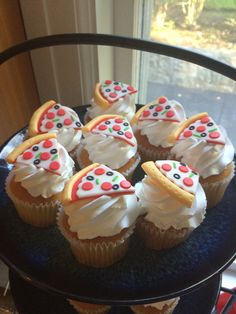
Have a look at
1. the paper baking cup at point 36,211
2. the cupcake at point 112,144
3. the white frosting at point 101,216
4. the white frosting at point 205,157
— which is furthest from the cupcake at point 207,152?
the paper baking cup at point 36,211

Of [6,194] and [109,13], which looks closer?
[6,194]

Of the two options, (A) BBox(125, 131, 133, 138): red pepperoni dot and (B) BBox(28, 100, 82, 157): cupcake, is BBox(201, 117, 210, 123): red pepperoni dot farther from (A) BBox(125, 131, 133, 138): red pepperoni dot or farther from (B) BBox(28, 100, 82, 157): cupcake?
(B) BBox(28, 100, 82, 157): cupcake

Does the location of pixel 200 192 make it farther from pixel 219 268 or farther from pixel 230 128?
pixel 230 128

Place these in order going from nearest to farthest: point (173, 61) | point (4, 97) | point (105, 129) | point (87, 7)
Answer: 1. point (105, 129)
2. point (87, 7)
3. point (4, 97)
4. point (173, 61)

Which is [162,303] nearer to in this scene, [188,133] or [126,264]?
[126,264]

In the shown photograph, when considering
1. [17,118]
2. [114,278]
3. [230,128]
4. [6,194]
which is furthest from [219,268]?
[17,118]

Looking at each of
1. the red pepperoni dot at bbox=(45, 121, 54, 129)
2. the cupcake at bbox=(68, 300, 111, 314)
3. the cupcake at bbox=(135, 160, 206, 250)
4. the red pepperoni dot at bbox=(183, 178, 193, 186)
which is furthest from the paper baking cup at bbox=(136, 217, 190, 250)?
the red pepperoni dot at bbox=(45, 121, 54, 129)

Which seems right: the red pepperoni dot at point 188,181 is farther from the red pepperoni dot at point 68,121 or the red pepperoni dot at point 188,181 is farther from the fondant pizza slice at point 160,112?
the red pepperoni dot at point 68,121

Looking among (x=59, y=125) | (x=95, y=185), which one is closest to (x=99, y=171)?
(x=95, y=185)
